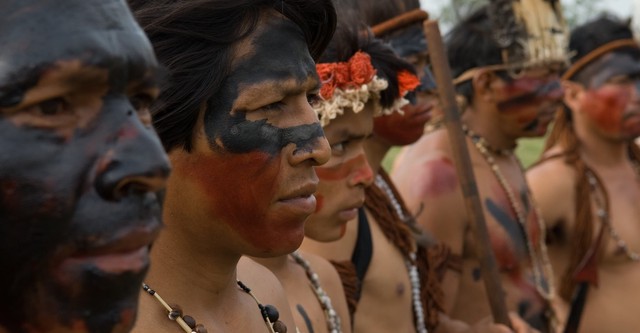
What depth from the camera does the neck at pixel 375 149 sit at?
5109 millimetres

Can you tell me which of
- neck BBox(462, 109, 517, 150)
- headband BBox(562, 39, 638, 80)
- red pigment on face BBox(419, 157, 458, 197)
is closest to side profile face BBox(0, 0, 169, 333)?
red pigment on face BBox(419, 157, 458, 197)

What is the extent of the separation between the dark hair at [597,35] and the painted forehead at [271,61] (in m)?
5.36

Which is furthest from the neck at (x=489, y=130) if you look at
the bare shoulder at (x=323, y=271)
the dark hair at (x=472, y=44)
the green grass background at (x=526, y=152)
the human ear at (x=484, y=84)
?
the green grass background at (x=526, y=152)

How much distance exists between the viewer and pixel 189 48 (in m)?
2.62

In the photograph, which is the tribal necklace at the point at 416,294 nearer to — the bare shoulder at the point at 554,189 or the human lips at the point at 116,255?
the bare shoulder at the point at 554,189

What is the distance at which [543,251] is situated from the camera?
6.52 metres

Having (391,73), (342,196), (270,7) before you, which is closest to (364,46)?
(391,73)

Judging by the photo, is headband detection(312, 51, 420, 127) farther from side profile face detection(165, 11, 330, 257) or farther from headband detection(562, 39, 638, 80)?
headband detection(562, 39, 638, 80)

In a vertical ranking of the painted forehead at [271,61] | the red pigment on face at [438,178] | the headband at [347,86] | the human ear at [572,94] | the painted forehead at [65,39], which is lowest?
the human ear at [572,94]

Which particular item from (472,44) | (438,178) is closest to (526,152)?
(472,44)

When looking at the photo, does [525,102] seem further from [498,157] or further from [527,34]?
[527,34]

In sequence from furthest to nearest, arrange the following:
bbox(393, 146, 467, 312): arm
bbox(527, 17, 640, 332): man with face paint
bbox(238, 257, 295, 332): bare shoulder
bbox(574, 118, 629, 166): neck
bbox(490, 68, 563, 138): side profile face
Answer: bbox(574, 118, 629, 166): neck, bbox(527, 17, 640, 332): man with face paint, bbox(490, 68, 563, 138): side profile face, bbox(393, 146, 467, 312): arm, bbox(238, 257, 295, 332): bare shoulder

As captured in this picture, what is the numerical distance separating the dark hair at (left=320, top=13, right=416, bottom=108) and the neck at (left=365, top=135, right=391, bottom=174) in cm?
74

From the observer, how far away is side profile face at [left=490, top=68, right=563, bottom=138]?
21.4ft
